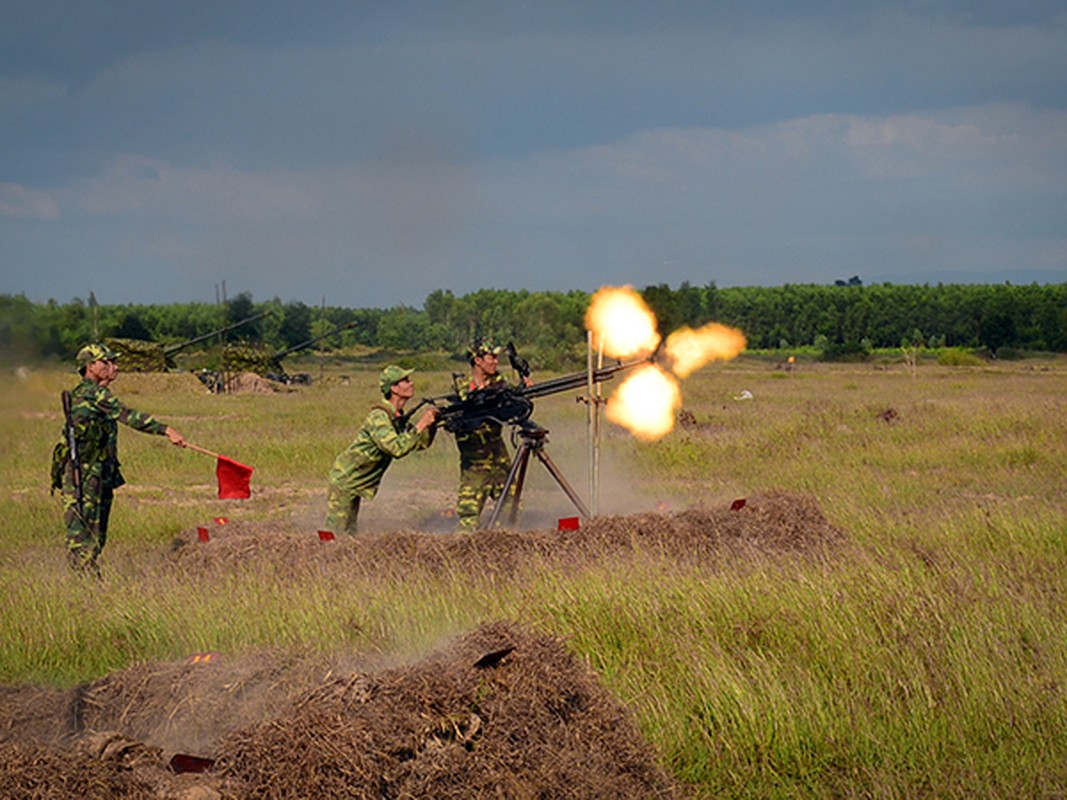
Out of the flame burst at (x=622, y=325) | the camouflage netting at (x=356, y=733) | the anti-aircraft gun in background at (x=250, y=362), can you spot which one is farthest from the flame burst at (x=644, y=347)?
the anti-aircraft gun in background at (x=250, y=362)

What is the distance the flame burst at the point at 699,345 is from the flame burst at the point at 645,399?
217mm

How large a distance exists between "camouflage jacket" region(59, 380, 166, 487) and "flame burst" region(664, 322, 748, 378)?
515 centimetres

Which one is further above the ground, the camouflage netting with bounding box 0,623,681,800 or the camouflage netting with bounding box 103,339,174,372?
the camouflage netting with bounding box 103,339,174,372

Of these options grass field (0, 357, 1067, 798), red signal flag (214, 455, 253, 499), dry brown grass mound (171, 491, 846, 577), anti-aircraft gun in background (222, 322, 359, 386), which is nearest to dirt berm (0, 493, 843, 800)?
grass field (0, 357, 1067, 798)

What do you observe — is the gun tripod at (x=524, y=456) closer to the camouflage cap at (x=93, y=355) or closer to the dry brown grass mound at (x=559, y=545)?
the dry brown grass mound at (x=559, y=545)

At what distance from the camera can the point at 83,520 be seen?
31.6 feet

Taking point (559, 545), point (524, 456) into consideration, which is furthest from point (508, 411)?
point (559, 545)

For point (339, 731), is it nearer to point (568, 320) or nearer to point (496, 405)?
point (496, 405)

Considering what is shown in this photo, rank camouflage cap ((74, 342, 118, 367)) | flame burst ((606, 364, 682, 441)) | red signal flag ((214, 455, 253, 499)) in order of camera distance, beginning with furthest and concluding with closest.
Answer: flame burst ((606, 364, 682, 441)), red signal flag ((214, 455, 253, 499)), camouflage cap ((74, 342, 118, 367))

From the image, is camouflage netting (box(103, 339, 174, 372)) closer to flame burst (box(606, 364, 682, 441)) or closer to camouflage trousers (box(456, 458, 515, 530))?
flame burst (box(606, 364, 682, 441))

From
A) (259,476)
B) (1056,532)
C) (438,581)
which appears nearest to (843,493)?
(1056,532)

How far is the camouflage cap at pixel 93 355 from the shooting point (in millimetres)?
9482

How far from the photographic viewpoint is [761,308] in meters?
111

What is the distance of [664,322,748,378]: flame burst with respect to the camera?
38.0 ft
